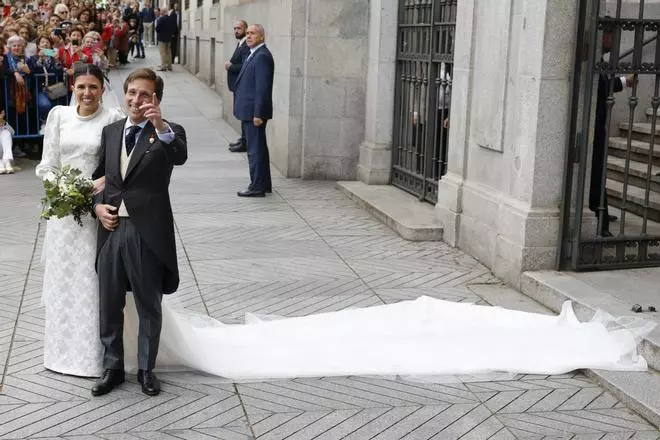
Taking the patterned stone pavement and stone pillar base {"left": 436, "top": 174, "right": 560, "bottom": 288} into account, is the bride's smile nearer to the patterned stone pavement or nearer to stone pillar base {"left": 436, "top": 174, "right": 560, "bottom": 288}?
the patterned stone pavement

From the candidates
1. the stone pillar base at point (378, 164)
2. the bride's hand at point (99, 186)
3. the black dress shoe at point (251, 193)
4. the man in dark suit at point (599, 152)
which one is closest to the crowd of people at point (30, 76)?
the black dress shoe at point (251, 193)

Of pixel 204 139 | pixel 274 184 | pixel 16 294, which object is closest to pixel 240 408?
pixel 16 294

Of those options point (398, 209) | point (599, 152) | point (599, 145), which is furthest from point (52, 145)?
point (398, 209)

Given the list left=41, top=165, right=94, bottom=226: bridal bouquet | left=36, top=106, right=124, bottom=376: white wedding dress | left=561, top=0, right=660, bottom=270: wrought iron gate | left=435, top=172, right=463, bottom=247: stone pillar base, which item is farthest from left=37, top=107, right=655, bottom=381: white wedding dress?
left=435, top=172, right=463, bottom=247: stone pillar base

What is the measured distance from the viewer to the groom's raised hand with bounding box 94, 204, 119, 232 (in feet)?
17.7

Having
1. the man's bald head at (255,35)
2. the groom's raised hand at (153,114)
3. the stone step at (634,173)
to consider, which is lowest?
the stone step at (634,173)

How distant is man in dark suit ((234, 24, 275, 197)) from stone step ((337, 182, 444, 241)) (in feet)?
3.62

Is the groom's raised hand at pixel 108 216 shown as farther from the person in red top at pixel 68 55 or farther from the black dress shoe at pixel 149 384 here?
the person in red top at pixel 68 55

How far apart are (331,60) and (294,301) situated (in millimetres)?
6151

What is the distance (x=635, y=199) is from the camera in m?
9.55

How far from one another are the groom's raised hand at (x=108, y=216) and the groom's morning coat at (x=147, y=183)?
0.04 m

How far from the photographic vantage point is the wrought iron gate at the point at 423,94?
10.8 meters

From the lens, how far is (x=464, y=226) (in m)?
9.21

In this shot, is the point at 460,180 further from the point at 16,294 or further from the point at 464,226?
the point at 16,294
